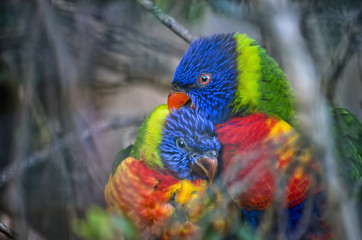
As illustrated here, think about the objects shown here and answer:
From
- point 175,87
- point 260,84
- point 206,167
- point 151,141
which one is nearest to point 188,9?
point 175,87

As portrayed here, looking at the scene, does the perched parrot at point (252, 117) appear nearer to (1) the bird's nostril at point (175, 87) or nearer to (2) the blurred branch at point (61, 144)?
(1) the bird's nostril at point (175, 87)

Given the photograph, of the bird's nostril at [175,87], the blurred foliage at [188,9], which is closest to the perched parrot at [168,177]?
the bird's nostril at [175,87]

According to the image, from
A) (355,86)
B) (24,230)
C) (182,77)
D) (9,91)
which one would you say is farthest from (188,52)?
(9,91)

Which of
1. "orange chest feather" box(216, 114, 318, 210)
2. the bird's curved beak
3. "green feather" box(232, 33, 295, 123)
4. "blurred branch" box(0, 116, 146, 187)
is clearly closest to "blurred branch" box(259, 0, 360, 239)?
"orange chest feather" box(216, 114, 318, 210)

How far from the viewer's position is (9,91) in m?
2.16

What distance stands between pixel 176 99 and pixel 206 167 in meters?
0.34

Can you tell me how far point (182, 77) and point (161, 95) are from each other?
0.93m

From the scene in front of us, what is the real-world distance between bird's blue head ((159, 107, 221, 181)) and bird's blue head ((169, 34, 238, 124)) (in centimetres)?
12

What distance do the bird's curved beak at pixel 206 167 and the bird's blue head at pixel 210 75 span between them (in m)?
0.24

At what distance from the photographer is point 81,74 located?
1.90 m

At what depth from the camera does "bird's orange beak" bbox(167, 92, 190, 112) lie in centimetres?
143

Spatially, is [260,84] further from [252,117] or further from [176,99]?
[176,99]

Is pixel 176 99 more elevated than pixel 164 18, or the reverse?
pixel 164 18

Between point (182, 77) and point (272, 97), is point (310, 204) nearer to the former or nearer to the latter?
point (272, 97)
